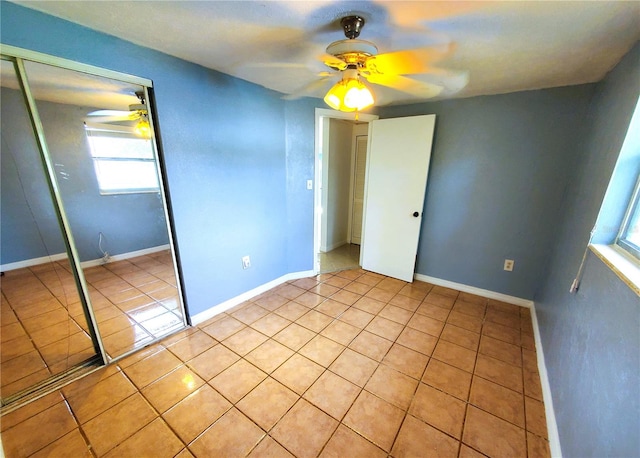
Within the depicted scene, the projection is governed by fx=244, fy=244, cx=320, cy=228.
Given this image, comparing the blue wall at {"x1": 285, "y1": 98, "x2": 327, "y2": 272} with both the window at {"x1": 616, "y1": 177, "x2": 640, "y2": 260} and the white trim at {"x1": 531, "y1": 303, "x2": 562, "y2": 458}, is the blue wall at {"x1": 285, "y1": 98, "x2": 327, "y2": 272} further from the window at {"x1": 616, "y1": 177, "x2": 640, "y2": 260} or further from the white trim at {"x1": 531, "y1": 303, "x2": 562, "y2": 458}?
the window at {"x1": 616, "y1": 177, "x2": 640, "y2": 260}

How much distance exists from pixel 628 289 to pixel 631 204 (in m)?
0.60

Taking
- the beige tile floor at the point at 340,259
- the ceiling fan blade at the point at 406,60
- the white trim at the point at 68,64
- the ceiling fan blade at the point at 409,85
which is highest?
the ceiling fan blade at the point at 409,85

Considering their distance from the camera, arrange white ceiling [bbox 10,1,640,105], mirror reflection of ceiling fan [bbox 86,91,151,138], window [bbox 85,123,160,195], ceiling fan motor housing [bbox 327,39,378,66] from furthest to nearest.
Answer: window [bbox 85,123,160,195]
mirror reflection of ceiling fan [bbox 86,91,151,138]
ceiling fan motor housing [bbox 327,39,378,66]
white ceiling [bbox 10,1,640,105]

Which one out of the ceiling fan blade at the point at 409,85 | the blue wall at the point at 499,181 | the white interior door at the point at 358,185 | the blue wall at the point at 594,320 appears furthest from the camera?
the white interior door at the point at 358,185

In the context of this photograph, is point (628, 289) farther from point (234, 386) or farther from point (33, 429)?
point (33, 429)

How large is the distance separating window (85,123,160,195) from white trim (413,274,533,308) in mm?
2965

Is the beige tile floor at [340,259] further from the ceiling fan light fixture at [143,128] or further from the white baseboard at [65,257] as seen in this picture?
the ceiling fan light fixture at [143,128]

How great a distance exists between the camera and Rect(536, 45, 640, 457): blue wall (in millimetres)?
809

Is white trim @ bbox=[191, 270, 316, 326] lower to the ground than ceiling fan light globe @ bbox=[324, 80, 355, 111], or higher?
lower

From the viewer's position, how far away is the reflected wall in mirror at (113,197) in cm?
153

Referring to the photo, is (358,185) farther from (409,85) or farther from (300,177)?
(409,85)

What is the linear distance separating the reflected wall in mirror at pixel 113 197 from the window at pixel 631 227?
109 inches

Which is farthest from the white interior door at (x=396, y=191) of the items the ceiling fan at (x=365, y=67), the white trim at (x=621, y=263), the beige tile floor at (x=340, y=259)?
the white trim at (x=621, y=263)

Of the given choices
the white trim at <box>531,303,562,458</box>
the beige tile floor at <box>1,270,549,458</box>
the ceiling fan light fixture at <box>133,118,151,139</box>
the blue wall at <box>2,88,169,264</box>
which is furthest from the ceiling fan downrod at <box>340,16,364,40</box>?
the white trim at <box>531,303,562,458</box>
